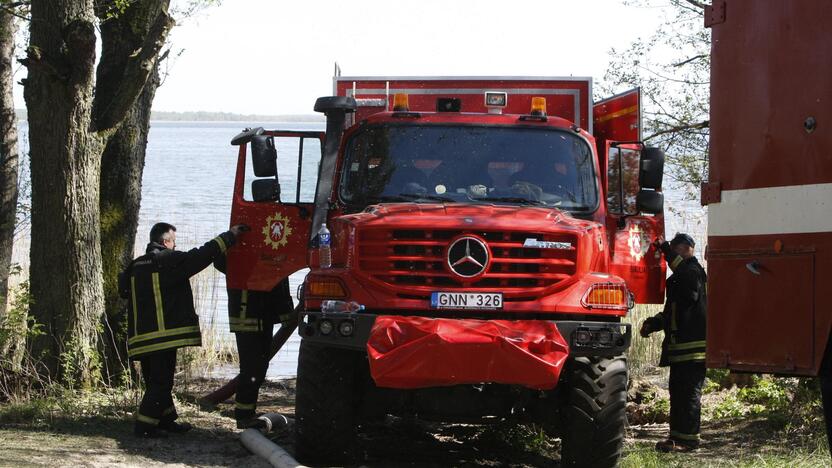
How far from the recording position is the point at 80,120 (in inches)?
405

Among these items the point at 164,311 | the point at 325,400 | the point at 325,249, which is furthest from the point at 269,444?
the point at 164,311

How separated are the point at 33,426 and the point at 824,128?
21.4ft

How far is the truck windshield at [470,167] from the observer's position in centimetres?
851

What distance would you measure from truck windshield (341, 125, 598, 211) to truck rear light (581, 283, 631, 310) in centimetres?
107

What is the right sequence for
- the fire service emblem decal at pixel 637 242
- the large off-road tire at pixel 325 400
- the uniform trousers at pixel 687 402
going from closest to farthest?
the large off-road tire at pixel 325 400
the fire service emblem decal at pixel 637 242
the uniform trousers at pixel 687 402

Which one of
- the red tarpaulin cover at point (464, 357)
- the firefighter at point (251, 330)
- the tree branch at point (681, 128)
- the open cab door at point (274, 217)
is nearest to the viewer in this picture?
the red tarpaulin cover at point (464, 357)

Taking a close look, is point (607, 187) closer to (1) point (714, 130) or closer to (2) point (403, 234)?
(2) point (403, 234)

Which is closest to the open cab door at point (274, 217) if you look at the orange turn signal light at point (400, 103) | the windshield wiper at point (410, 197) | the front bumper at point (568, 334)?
the orange turn signal light at point (400, 103)

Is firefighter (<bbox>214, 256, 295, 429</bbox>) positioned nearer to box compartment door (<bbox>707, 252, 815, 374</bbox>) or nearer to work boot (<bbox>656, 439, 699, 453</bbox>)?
work boot (<bbox>656, 439, 699, 453</bbox>)

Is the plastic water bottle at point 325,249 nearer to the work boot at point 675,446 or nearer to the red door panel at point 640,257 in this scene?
the red door panel at point 640,257

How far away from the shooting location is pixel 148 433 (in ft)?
29.7

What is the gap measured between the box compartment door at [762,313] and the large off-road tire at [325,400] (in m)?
2.67

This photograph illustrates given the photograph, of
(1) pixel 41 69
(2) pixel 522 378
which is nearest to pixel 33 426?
(1) pixel 41 69

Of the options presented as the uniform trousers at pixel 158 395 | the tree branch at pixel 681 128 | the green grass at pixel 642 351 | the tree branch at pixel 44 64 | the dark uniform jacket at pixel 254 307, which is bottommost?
the green grass at pixel 642 351
